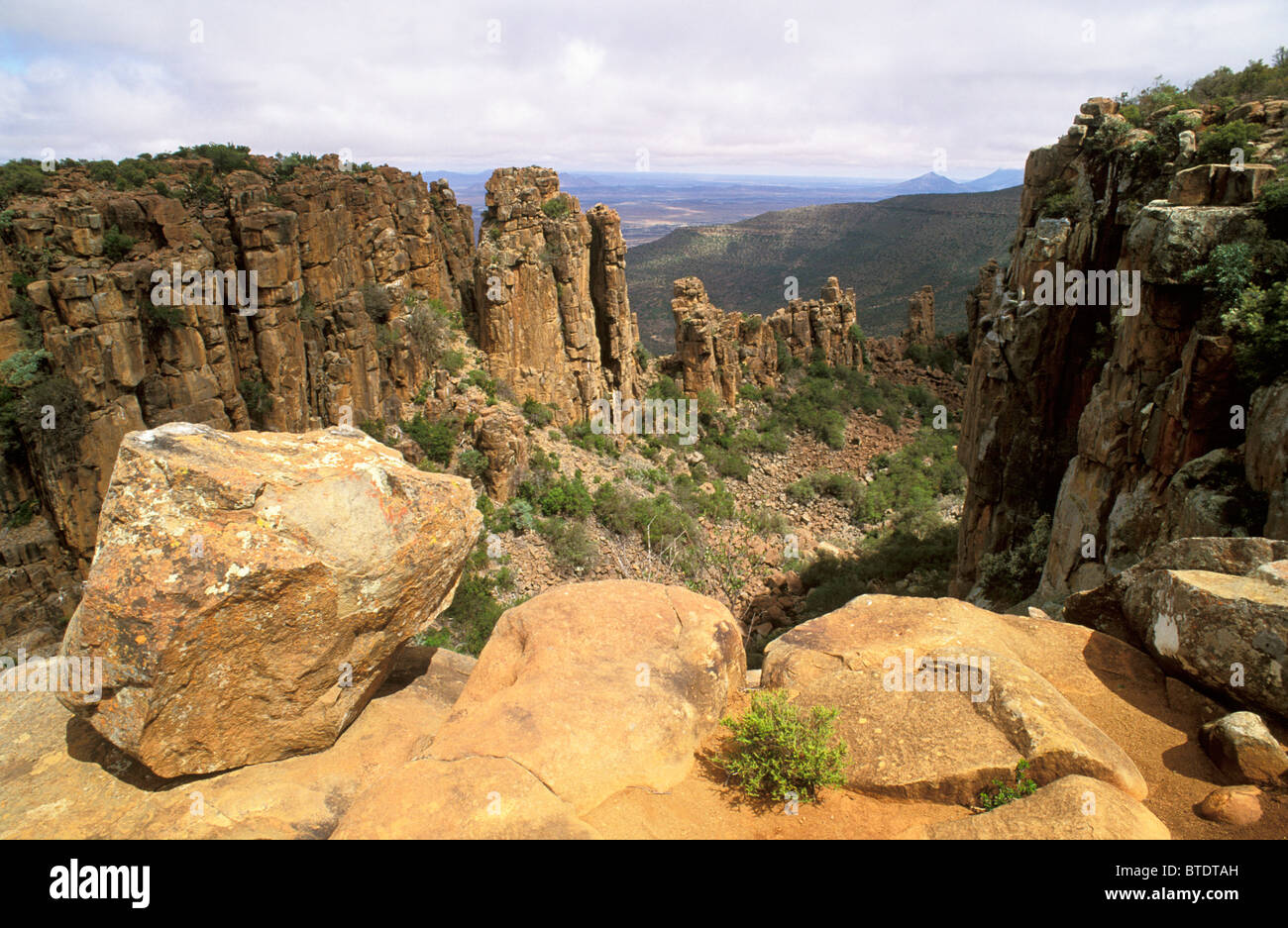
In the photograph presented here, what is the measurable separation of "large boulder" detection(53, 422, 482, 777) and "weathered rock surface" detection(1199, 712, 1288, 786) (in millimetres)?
6867

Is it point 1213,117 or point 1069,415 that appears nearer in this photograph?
point 1213,117

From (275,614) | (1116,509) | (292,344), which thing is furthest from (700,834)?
(292,344)

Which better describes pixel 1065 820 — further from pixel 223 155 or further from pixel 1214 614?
pixel 223 155

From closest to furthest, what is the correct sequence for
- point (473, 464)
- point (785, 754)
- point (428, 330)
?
point (785, 754) → point (473, 464) → point (428, 330)

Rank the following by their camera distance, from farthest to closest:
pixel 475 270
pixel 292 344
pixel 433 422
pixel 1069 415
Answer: pixel 475 270
pixel 433 422
pixel 292 344
pixel 1069 415

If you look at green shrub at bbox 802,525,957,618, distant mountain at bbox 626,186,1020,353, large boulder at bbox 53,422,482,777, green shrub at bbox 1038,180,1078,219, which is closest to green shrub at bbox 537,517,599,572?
green shrub at bbox 802,525,957,618

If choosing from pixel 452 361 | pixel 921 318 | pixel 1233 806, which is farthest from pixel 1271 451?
pixel 921 318

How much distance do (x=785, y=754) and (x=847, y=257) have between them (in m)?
91.3

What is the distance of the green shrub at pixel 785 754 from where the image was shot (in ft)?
18.7

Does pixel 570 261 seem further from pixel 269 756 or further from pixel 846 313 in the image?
pixel 269 756

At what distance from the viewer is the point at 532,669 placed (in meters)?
6.90

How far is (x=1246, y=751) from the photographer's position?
5.61m

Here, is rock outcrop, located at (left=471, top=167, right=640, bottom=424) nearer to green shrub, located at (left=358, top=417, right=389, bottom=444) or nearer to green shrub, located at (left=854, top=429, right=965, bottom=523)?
green shrub, located at (left=358, top=417, right=389, bottom=444)
